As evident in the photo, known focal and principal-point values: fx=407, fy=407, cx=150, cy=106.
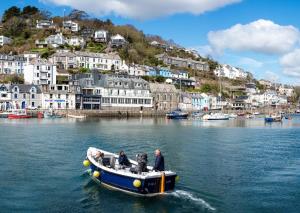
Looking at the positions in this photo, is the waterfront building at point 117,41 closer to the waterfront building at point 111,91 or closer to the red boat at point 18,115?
the waterfront building at point 111,91

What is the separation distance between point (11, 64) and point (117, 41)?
44.9 m

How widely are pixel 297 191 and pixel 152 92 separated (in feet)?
312

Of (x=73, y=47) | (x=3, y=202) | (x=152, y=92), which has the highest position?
(x=73, y=47)

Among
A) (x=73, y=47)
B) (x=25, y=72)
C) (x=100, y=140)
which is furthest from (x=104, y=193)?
(x=73, y=47)

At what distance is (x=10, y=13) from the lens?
162500 mm

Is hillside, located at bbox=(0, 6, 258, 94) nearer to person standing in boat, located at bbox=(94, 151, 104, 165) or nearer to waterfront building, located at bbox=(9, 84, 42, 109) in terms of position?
waterfront building, located at bbox=(9, 84, 42, 109)

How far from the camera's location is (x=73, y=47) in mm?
137000

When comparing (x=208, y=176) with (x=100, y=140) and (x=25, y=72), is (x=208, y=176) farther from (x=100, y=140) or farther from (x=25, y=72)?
(x=25, y=72)

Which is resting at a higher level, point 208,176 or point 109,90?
point 109,90

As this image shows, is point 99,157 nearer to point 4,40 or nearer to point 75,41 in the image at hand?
point 75,41

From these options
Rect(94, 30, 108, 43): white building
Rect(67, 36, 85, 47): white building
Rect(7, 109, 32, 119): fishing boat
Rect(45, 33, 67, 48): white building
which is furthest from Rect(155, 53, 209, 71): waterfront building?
Rect(7, 109, 32, 119): fishing boat

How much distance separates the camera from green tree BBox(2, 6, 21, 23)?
162 meters

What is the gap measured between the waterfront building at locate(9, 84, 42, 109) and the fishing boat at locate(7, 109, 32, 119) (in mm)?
7625

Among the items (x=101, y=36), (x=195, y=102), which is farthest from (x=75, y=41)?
(x=195, y=102)
